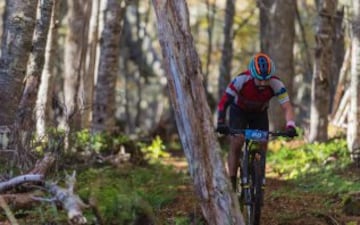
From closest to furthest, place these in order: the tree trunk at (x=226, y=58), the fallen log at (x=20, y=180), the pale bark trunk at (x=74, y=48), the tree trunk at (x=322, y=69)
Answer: the fallen log at (x=20, y=180)
the tree trunk at (x=322, y=69)
the pale bark trunk at (x=74, y=48)
the tree trunk at (x=226, y=58)

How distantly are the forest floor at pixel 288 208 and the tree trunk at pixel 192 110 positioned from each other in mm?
874

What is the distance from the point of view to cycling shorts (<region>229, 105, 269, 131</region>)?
27.8 feet

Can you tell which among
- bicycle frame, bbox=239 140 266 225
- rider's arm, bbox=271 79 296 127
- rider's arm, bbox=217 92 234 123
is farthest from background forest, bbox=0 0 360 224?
rider's arm, bbox=271 79 296 127

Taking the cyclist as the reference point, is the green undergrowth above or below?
below

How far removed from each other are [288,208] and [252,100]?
2227mm

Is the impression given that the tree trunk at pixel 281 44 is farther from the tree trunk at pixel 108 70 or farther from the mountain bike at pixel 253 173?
the mountain bike at pixel 253 173

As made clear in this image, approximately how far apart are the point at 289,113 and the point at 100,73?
281 inches

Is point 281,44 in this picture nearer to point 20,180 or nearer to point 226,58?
point 226,58

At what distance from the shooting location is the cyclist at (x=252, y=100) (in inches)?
307

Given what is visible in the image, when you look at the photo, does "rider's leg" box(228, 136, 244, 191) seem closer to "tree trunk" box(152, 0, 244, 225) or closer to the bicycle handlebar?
the bicycle handlebar

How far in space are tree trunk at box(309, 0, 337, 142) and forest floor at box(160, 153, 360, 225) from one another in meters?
3.46

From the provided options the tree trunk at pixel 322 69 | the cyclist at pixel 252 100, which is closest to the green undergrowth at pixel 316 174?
the tree trunk at pixel 322 69

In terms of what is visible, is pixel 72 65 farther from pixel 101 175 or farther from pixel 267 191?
pixel 267 191

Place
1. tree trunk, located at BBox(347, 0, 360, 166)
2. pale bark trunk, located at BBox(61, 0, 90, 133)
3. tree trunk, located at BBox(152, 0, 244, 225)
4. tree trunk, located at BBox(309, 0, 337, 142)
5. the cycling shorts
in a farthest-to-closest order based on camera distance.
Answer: pale bark trunk, located at BBox(61, 0, 90, 133)
tree trunk, located at BBox(309, 0, 337, 142)
tree trunk, located at BBox(347, 0, 360, 166)
the cycling shorts
tree trunk, located at BBox(152, 0, 244, 225)
